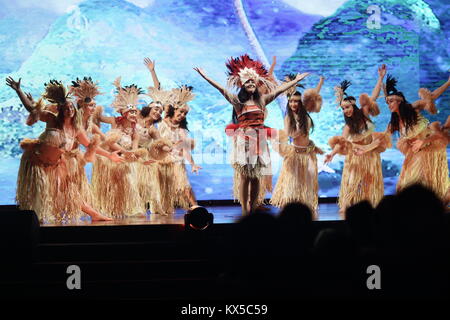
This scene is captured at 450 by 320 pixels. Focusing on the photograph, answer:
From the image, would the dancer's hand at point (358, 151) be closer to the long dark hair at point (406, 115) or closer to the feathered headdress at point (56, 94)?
the long dark hair at point (406, 115)

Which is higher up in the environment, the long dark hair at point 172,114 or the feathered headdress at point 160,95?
the feathered headdress at point 160,95

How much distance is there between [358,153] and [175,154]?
201cm

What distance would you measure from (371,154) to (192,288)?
11.9 ft

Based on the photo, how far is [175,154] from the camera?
777cm

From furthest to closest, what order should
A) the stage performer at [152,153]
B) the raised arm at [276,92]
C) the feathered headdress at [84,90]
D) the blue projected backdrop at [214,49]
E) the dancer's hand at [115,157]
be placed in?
the blue projected backdrop at [214,49] < the stage performer at [152,153] < the feathered headdress at [84,90] < the dancer's hand at [115,157] < the raised arm at [276,92]

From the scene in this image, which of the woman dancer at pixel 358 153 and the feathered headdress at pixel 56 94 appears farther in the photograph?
the woman dancer at pixel 358 153

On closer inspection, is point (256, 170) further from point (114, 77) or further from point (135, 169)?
point (114, 77)

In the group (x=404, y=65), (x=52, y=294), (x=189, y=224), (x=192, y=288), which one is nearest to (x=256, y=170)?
(x=189, y=224)

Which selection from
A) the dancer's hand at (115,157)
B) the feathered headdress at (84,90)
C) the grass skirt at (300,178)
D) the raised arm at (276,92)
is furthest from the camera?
the grass skirt at (300,178)

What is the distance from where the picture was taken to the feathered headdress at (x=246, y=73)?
21.9 ft

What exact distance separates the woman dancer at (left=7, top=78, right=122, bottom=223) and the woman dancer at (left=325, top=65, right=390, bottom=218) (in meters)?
2.65

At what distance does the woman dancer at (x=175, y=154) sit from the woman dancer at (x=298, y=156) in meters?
1.02

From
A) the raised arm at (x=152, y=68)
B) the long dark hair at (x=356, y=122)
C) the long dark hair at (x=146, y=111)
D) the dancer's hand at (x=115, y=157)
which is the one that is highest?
the raised arm at (x=152, y=68)

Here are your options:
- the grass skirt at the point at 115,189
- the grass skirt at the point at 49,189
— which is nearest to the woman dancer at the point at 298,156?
the grass skirt at the point at 115,189
